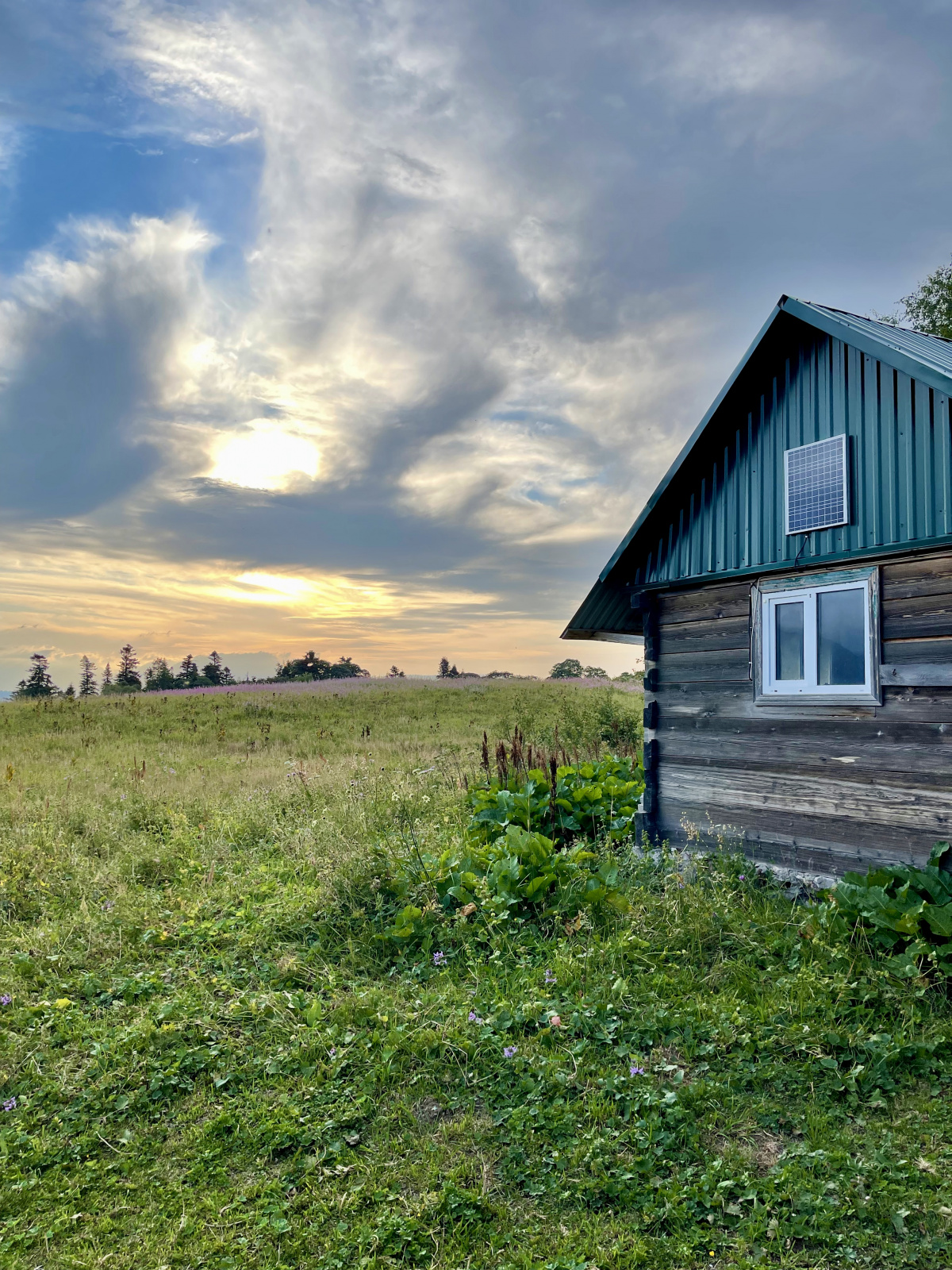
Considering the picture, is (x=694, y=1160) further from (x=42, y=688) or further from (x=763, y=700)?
(x=42, y=688)

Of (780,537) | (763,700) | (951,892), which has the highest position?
(780,537)

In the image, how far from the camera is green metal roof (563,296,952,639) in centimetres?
698

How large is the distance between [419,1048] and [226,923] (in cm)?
287

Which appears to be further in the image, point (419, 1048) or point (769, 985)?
point (769, 985)

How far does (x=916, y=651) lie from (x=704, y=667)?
2436 millimetres

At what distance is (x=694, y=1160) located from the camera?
430 cm

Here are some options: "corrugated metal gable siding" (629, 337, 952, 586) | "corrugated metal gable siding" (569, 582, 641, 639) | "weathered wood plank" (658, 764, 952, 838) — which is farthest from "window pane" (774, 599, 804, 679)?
"corrugated metal gable siding" (569, 582, 641, 639)

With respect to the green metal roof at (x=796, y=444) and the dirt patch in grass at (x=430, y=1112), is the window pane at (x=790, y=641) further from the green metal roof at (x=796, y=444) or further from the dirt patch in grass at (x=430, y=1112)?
the dirt patch in grass at (x=430, y=1112)

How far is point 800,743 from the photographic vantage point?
8047mm

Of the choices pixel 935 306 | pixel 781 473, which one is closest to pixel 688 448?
pixel 781 473

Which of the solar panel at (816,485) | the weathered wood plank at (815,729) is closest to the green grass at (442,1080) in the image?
the weathered wood plank at (815,729)

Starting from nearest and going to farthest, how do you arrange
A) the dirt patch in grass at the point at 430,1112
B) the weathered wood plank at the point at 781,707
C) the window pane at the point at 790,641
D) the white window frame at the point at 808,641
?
1. the dirt patch in grass at the point at 430,1112
2. the weathered wood plank at the point at 781,707
3. the white window frame at the point at 808,641
4. the window pane at the point at 790,641

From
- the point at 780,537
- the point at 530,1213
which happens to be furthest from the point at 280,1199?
the point at 780,537

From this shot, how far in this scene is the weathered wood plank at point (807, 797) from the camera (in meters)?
7.07
